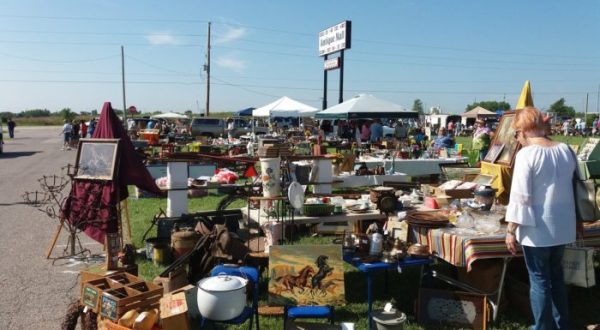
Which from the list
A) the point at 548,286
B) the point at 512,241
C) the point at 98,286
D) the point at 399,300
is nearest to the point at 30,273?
the point at 98,286

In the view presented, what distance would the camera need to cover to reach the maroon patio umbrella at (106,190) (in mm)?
5395

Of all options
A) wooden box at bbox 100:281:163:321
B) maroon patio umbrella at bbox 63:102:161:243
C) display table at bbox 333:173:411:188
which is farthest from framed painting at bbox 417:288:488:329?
display table at bbox 333:173:411:188

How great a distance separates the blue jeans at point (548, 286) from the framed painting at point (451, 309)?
570 millimetres

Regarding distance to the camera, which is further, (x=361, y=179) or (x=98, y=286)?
(x=361, y=179)

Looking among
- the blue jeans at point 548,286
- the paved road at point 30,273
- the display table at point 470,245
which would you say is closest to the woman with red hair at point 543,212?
the blue jeans at point 548,286

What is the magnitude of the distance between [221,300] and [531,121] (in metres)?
2.45

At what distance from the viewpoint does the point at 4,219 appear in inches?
310

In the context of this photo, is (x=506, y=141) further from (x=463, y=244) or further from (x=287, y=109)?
(x=287, y=109)

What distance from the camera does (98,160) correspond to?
5.59 m

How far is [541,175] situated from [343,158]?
7174mm

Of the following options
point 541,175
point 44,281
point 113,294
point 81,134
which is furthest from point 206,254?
point 81,134

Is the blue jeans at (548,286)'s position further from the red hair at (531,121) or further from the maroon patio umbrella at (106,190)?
the maroon patio umbrella at (106,190)

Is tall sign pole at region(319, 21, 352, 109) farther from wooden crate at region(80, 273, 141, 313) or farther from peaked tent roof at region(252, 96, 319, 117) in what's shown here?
wooden crate at region(80, 273, 141, 313)

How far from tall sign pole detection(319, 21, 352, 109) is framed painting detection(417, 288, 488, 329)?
22.5 m
